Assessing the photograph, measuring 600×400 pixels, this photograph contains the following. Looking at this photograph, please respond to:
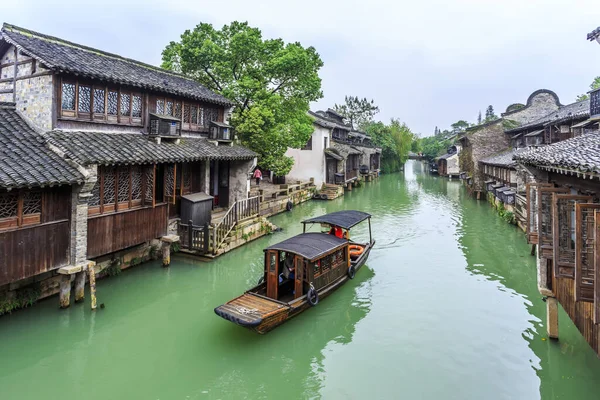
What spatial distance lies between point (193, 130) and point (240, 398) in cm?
1344

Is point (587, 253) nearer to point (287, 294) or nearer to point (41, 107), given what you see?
point (287, 294)

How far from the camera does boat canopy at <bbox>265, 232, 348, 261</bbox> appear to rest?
35.3 feet

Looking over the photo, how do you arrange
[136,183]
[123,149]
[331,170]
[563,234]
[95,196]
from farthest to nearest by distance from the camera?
[331,170], [136,183], [123,149], [95,196], [563,234]

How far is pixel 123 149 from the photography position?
12609 mm

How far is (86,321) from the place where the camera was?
33.5 ft

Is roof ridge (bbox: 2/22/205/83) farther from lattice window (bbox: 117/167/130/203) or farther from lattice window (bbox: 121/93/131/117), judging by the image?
lattice window (bbox: 117/167/130/203)

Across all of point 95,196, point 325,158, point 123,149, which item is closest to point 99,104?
point 123,149

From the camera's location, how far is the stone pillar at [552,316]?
29.5 feet

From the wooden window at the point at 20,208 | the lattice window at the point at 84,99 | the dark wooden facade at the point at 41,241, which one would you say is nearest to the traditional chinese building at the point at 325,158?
the lattice window at the point at 84,99

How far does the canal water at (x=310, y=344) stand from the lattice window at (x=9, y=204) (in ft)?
9.56

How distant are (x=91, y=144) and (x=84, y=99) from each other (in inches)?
78.9

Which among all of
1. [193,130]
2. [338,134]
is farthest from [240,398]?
[338,134]

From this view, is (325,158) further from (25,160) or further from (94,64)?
(25,160)

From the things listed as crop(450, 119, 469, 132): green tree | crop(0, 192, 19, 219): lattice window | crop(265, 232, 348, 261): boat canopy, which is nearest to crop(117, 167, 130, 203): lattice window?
crop(0, 192, 19, 219): lattice window
